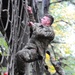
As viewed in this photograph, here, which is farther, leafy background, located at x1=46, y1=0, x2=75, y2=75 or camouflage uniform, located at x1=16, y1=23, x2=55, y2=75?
leafy background, located at x1=46, y1=0, x2=75, y2=75

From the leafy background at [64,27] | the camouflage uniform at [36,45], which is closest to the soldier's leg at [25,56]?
the camouflage uniform at [36,45]

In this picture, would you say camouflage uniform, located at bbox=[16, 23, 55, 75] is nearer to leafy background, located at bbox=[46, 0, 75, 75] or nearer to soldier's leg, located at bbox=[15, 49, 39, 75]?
soldier's leg, located at bbox=[15, 49, 39, 75]

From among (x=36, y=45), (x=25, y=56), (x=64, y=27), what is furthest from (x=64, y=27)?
(x=25, y=56)

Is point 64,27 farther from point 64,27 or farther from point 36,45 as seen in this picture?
point 36,45

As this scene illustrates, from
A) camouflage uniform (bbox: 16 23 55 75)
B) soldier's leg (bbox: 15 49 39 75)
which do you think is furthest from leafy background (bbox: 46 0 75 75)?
soldier's leg (bbox: 15 49 39 75)

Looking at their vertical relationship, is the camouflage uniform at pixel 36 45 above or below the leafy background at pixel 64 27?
above

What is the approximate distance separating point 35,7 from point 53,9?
1098 centimetres

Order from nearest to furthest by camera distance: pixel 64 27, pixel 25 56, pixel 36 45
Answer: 1. pixel 25 56
2. pixel 36 45
3. pixel 64 27

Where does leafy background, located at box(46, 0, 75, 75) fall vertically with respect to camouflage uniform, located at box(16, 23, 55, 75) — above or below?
below

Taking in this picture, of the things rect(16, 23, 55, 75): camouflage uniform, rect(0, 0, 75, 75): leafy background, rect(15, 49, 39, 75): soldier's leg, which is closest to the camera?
rect(15, 49, 39, 75): soldier's leg

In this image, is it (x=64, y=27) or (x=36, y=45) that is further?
(x=64, y=27)

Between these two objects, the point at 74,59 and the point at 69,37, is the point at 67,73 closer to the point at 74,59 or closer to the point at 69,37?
the point at 74,59

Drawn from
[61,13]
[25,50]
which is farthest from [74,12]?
[25,50]

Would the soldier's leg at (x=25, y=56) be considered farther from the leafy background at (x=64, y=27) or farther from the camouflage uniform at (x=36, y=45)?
the leafy background at (x=64, y=27)
